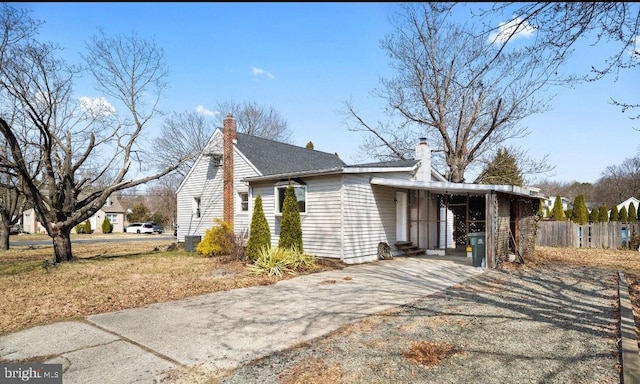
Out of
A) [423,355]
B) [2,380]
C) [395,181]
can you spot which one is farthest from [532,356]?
[395,181]

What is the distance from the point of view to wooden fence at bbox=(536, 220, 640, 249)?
19747mm

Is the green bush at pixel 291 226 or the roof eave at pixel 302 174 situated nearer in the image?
the roof eave at pixel 302 174

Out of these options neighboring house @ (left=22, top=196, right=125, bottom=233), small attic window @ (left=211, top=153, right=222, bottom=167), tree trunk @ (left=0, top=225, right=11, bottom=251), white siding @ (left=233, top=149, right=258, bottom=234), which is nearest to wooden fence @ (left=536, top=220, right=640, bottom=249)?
white siding @ (left=233, top=149, right=258, bottom=234)

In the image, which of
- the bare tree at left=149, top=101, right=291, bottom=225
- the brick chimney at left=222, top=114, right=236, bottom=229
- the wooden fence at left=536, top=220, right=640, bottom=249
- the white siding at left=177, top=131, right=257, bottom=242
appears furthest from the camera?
the bare tree at left=149, top=101, right=291, bottom=225

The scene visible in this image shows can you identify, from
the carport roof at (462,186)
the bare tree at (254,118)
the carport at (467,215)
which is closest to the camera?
the carport roof at (462,186)

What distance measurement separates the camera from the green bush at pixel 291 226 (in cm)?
1239

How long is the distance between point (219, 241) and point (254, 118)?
28399mm

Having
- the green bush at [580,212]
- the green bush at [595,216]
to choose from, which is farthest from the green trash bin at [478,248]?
the green bush at [595,216]

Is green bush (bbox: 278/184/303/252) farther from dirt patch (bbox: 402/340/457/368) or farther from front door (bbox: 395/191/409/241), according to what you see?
dirt patch (bbox: 402/340/457/368)

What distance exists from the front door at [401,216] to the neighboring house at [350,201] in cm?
4

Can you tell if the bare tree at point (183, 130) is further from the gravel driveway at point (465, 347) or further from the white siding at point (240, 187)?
the gravel driveway at point (465, 347)

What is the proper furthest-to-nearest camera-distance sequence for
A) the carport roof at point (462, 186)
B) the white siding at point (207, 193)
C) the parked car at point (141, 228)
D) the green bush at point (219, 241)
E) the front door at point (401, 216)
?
1. the parked car at point (141, 228)
2. the white siding at point (207, 193)
3. the front door at point (401, 216)
4. the green bush at point (219, 241)
5. the carport roof at point (462, 186)

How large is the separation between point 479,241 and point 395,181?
11.3ft

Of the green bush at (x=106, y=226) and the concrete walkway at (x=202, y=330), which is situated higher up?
the concrete walkway at (x=202, y=330)
